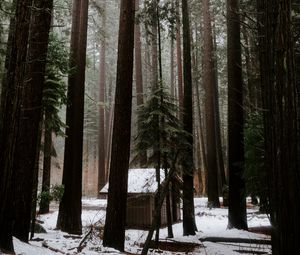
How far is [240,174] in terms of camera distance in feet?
46.8

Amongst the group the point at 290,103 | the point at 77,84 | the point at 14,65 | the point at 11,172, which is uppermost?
the point at 77,84

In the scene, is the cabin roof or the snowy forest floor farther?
the cabin roof

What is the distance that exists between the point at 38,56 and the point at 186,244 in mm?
8593

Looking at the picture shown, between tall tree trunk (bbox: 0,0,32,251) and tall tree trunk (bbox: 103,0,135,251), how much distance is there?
331 centimetres

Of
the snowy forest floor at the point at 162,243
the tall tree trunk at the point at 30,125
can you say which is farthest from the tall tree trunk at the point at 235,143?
the tall tree trunk at the point at 30,125

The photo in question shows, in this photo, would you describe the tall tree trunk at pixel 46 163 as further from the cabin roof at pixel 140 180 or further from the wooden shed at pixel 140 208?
the cabin roof at pixel 140 180

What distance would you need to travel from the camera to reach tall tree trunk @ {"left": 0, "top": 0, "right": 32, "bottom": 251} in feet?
20.9

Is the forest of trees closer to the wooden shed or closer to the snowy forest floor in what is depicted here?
the snowy forest floor

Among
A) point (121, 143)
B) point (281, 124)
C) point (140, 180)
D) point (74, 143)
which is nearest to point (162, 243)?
point (74, 143)

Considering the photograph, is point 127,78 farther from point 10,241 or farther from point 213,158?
point 213,158

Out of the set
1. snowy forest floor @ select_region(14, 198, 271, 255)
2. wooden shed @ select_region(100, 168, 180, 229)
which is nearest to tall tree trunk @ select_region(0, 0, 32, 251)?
snowy forest floor @ select_region(14, 198, 271, 255)

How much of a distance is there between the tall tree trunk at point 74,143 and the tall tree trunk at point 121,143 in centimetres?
411

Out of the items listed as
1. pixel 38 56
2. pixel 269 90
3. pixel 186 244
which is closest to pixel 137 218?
pixel 186 244

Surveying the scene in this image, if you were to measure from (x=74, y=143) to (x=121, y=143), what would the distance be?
5.06m
